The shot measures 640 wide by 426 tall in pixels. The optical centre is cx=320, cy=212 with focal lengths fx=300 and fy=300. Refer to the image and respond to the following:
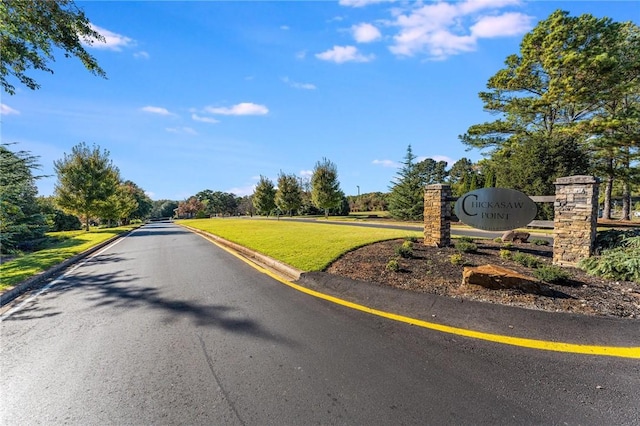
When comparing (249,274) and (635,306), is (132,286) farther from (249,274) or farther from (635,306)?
(635,306)

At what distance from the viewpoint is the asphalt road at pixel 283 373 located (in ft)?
7.25

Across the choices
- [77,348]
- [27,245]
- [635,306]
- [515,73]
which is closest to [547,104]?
[515,73]

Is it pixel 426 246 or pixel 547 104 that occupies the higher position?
pixel 547 104

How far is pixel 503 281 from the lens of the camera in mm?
4355

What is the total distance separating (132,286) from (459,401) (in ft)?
20.5

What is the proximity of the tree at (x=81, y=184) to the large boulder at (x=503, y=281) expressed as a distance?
1183 inches

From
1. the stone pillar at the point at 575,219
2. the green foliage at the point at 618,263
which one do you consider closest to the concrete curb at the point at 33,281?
the green foliage at the point at 618,263

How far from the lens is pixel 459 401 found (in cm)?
228

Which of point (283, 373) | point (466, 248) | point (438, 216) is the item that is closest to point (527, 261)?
point (466, 248)

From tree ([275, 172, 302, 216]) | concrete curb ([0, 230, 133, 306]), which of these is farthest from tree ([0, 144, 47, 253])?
tree ([275, 172, 302, 216])

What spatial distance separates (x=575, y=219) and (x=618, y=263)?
1.14 metres

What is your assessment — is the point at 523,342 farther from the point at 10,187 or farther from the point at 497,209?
the point at 10,187

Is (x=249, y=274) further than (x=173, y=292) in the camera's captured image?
Yes

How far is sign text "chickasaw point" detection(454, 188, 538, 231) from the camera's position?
A: 22.6ft
